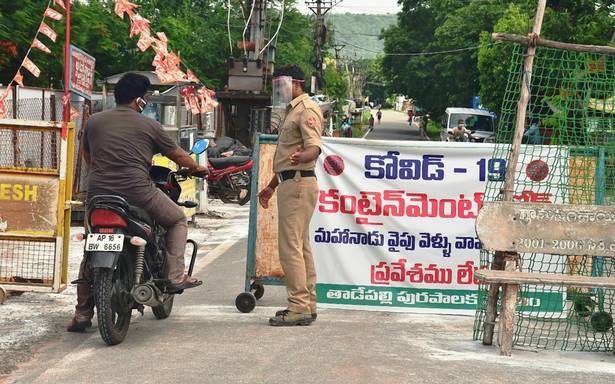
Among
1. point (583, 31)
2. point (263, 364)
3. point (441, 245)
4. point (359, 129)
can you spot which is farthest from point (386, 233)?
point (359, 129)

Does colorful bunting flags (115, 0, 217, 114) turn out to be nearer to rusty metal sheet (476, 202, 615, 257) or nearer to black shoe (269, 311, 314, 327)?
black shoe (269, 311, 314, 327)

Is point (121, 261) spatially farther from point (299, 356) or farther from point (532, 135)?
point (532, 135)

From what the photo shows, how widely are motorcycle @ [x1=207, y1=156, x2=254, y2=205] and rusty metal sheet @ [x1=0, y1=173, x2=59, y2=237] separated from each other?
504 inches

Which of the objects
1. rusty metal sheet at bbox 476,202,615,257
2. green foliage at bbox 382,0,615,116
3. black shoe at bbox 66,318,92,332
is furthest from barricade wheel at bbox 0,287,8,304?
green foliage at bbox 382,0,615,116

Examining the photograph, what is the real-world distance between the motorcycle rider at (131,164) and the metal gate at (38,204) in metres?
0.76

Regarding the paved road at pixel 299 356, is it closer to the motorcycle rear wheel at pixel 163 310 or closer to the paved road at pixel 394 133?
the motorcycle rear wheel at pixel 163 310

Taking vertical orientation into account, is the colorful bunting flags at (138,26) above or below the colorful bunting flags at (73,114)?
above

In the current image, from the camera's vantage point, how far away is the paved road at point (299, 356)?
610cm

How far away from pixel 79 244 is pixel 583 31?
732 inches

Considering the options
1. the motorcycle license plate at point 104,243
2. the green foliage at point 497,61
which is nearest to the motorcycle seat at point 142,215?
the motorcycle license plate at point 104,243

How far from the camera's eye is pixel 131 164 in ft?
24.0

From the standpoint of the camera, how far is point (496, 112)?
4247 cm

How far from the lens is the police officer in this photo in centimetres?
788

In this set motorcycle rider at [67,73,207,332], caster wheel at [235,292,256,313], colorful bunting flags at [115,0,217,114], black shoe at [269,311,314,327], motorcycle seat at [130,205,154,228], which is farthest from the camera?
colorful bunting flags at [115,0,217,114]
